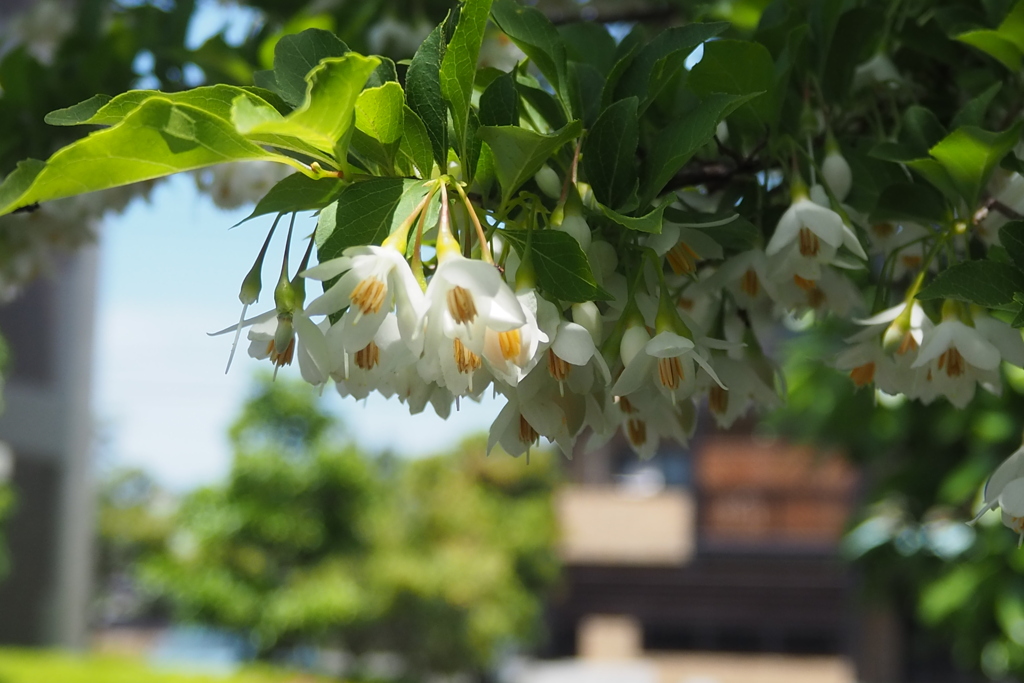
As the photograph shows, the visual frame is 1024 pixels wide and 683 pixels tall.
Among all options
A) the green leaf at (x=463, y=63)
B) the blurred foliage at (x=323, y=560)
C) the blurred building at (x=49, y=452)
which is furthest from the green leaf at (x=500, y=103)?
the blurred building at (x=49, y=452)

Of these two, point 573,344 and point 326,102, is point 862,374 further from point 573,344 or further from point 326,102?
point 326,102

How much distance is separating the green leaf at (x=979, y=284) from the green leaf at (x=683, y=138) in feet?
0.63

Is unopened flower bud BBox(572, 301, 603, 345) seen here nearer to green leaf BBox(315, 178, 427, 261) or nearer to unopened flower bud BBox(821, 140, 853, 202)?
green leaf BBox(315, 178, 427, 261)

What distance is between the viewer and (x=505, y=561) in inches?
493

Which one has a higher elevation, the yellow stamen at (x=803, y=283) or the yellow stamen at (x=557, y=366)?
the yellow stamen at (x=803, y=283)

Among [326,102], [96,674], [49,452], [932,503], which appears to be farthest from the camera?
[49,452]

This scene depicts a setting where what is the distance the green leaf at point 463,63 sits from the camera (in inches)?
26.0

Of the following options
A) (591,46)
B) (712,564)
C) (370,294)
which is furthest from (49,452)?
(370,294)

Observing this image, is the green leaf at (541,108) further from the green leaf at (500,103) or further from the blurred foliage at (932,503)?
the blurred foliage at (932,503)

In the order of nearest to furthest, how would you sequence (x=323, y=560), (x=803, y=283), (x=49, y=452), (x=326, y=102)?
(x=326, y=102) < (x=803, y=283) < (x=323, y=560) < (x=49, y=452)

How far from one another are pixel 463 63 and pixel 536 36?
0.13 metres

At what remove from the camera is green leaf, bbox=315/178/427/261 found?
640 mm

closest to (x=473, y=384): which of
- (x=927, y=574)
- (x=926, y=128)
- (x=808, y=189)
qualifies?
(x=808, y=189)

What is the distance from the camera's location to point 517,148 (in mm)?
646
